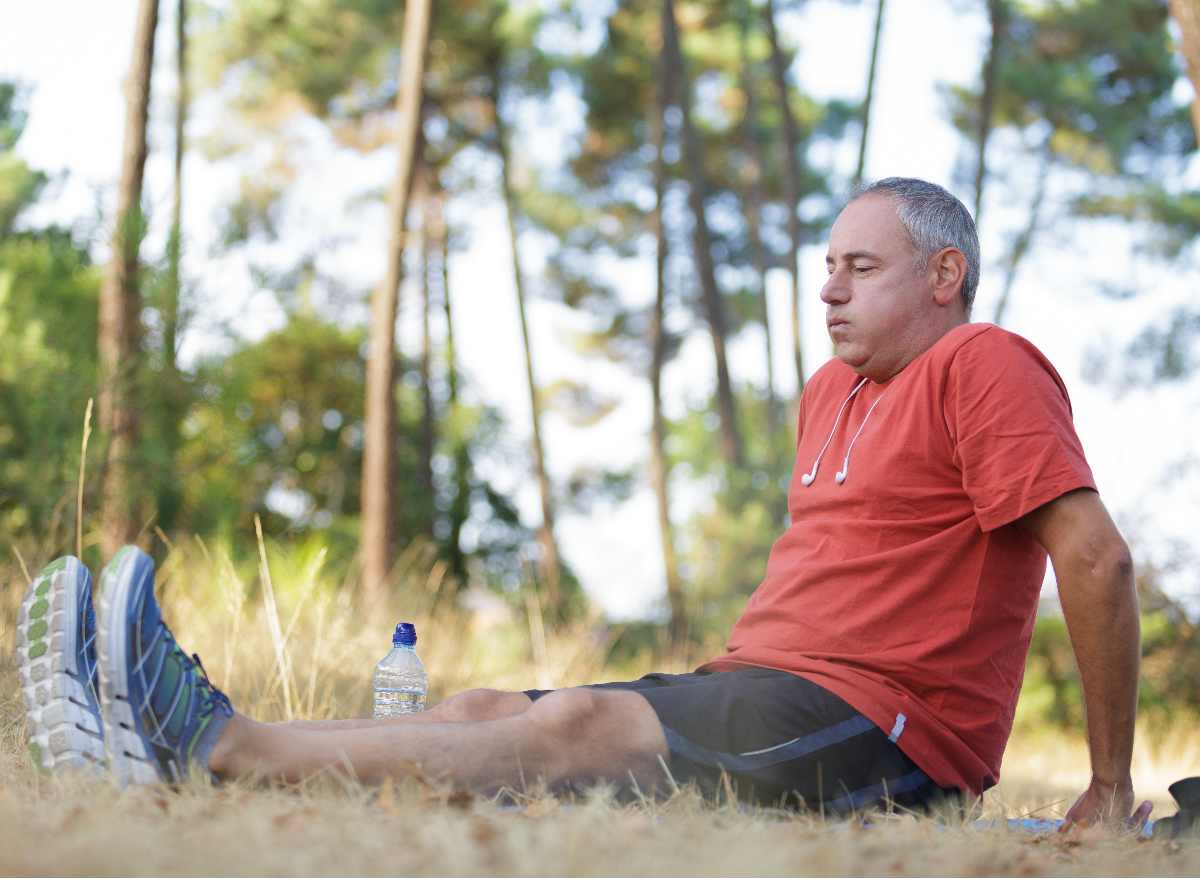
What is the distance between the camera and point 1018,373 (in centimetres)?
192

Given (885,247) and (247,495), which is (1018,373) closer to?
(885,247)

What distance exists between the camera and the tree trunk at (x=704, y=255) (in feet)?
45.6

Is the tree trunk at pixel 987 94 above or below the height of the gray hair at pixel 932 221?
above

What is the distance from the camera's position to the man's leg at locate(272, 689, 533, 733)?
1.96 meters

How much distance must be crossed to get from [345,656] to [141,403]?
2.56m

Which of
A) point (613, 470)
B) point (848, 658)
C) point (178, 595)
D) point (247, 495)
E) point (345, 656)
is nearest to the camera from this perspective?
point (848, 658)

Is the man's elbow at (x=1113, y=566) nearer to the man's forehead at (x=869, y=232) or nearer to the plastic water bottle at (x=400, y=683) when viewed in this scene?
the man's forehead at (x=869, y=232)

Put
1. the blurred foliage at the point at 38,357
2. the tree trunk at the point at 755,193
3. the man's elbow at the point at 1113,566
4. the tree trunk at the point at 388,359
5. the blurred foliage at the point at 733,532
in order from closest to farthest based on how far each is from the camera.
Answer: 1. the man's elbow at the point at 1113,566
2. the blurred foliage at the point at 38,357
3. the tree trunk at the point at 388,359
4. the blurred foliage at the point at 733,532
5. the tree trunk at the point at 755,193

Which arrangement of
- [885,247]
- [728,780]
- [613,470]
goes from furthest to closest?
[613,470]
[885,247]
[728,780]

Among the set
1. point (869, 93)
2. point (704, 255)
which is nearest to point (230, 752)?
point (869, 93)

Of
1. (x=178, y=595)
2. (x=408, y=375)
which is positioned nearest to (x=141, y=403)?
(x=178, y=595)

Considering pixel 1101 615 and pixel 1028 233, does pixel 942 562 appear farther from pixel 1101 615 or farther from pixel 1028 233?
→ pixel 1028 233

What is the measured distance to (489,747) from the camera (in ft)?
5.89

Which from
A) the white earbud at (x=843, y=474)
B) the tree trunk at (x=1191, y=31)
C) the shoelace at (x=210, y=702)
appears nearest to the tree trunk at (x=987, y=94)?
the tree trunk at (x=1191, y=31)
